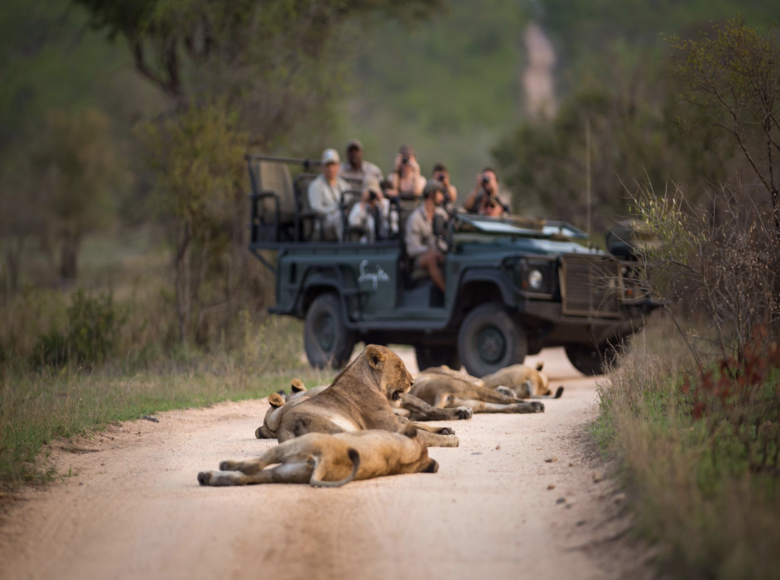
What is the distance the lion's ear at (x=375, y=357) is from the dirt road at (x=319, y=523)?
2.41ft

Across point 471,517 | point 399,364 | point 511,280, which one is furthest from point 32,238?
point 471,517

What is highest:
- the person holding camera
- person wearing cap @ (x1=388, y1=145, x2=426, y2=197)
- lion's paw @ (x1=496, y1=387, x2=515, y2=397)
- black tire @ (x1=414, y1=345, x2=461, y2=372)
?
person wearing cap @ (x1=388, y1=145, x2=426, y2=197)

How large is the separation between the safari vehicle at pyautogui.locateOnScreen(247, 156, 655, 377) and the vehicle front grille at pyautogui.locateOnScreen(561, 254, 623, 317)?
12 millimetres

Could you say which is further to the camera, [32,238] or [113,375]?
[32,238]

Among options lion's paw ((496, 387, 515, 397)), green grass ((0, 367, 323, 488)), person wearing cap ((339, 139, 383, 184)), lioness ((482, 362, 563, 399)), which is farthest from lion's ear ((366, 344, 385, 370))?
person wearing cap ((339, 139, 383, 184))

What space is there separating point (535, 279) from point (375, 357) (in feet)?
14.1

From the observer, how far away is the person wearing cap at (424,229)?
480 inches

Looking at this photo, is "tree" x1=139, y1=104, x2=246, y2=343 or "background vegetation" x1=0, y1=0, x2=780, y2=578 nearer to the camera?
"background vegetation" x1=0, y1=0, x2=780, y2=578

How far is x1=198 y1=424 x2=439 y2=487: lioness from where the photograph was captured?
5684 mm

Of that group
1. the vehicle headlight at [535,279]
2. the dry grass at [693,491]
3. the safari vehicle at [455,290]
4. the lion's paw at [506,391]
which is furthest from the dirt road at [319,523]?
the vehicle headlight at [535,279]

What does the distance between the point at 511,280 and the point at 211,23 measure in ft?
33.5

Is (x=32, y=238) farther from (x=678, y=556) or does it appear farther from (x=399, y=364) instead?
(x=678, y=556)

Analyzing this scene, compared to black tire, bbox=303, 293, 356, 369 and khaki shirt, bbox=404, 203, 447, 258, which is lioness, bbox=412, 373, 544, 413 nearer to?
khaki shirt, bbox=404, 203, 447, 258

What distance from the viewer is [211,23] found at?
1900cm
